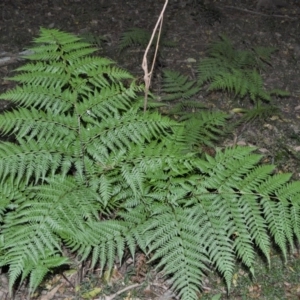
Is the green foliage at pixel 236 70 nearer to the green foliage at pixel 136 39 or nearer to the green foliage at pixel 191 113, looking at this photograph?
the green foliage at pixel 191 113

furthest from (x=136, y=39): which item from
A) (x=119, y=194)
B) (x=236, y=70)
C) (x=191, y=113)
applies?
(x=119, y=194)

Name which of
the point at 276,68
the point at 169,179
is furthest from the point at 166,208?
the point at 276,68

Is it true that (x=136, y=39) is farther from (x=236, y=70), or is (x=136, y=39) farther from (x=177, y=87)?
(x=236, y=70)

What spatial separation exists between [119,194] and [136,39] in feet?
9.75

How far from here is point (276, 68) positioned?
19.7 feet

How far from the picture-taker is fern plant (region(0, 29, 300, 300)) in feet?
10.9

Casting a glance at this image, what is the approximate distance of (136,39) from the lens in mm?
5973

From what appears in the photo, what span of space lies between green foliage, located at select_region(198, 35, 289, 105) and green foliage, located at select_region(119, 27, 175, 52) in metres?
0.71

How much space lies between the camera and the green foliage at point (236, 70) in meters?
5.27

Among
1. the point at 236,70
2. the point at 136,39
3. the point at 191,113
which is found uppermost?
the point at 136,39

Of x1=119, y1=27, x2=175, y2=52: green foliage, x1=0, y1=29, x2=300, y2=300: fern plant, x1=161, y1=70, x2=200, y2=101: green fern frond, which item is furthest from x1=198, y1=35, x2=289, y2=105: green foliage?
x1=0, y1=29, x2=300, y2=300: fern plant

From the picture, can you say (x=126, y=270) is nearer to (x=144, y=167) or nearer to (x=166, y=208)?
(x=166, y=208)

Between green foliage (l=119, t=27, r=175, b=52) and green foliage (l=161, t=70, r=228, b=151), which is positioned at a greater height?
green foliage (l=119, t=27, r=175, b=52)

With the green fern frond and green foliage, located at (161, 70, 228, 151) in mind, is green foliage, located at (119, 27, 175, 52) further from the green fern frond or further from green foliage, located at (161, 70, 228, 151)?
the green fern frond
